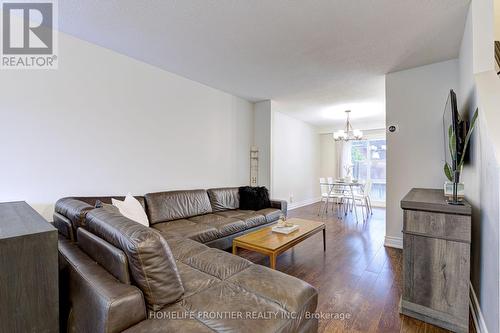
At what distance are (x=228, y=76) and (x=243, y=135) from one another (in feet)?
4.70

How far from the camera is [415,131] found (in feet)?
10.3

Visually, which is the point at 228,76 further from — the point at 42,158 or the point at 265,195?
the point at 42,158

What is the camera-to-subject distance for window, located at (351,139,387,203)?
669cm

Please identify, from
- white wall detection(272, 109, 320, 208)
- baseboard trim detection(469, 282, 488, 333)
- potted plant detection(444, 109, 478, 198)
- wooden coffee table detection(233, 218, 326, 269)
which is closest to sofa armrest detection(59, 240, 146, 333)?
wooden coffee table detection(233, 218, 326, 269)

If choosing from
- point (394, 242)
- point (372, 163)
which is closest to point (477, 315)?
point (394, 242)

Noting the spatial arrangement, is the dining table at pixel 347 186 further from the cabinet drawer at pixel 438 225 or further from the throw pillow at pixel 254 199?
the cabinet drawer at pixel 438 225

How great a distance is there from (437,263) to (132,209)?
2.76m

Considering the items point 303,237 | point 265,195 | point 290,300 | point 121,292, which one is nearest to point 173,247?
point 121,292

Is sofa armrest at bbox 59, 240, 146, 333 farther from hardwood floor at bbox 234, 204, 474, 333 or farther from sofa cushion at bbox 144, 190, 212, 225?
sofa cushion at bbox 144, 190, 212, 225

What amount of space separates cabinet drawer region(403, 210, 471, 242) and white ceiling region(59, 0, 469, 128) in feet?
5.76

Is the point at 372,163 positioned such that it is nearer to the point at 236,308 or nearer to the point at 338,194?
the point at 338,194

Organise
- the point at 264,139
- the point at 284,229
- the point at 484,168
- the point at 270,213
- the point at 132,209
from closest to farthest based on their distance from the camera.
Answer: the point at 484,168
the point at 132,209
the point at 284,229
the point at 270,213
the point at 264,139

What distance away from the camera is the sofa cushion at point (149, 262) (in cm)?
101

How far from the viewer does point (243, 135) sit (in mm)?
4730
